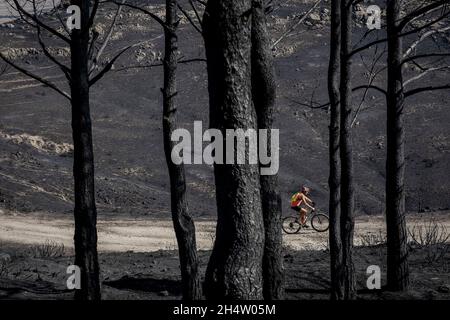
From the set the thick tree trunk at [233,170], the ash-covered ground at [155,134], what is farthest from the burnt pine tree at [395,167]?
the ash-covered ground at [155,134]

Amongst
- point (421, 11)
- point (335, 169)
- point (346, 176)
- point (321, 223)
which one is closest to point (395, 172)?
point (346, 176)

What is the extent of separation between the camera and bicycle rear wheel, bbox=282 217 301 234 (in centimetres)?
2469

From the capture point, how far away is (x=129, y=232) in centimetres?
2419

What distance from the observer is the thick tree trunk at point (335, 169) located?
10.9 meters

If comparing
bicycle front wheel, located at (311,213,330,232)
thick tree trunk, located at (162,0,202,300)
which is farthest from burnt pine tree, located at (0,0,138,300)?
bicycle front wheel, located at (311,213,330,232)

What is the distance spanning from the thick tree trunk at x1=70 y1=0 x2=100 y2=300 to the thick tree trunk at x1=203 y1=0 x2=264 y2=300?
220 centimetres

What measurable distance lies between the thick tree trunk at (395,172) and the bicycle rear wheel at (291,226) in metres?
13.0

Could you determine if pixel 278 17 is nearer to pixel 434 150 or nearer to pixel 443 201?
pixel 434 150

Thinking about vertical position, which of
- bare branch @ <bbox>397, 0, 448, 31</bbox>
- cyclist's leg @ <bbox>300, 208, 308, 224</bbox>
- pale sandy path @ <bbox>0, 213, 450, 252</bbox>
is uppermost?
bare branch @ <bbox>397, 0, 448, 31</bbox>

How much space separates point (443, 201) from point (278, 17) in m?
28.7

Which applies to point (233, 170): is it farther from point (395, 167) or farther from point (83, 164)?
point (395, 167)

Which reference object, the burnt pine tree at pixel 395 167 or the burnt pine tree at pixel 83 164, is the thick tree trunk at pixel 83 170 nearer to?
the burnt pine tree at pixel 83 164

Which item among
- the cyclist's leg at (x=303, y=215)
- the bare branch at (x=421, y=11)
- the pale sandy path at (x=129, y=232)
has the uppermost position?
the bare branch at (x=421, y=11)

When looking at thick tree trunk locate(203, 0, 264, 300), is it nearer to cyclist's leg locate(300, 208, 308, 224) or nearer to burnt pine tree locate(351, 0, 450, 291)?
burnt pine tree locate(351, 0, 450, 291)
